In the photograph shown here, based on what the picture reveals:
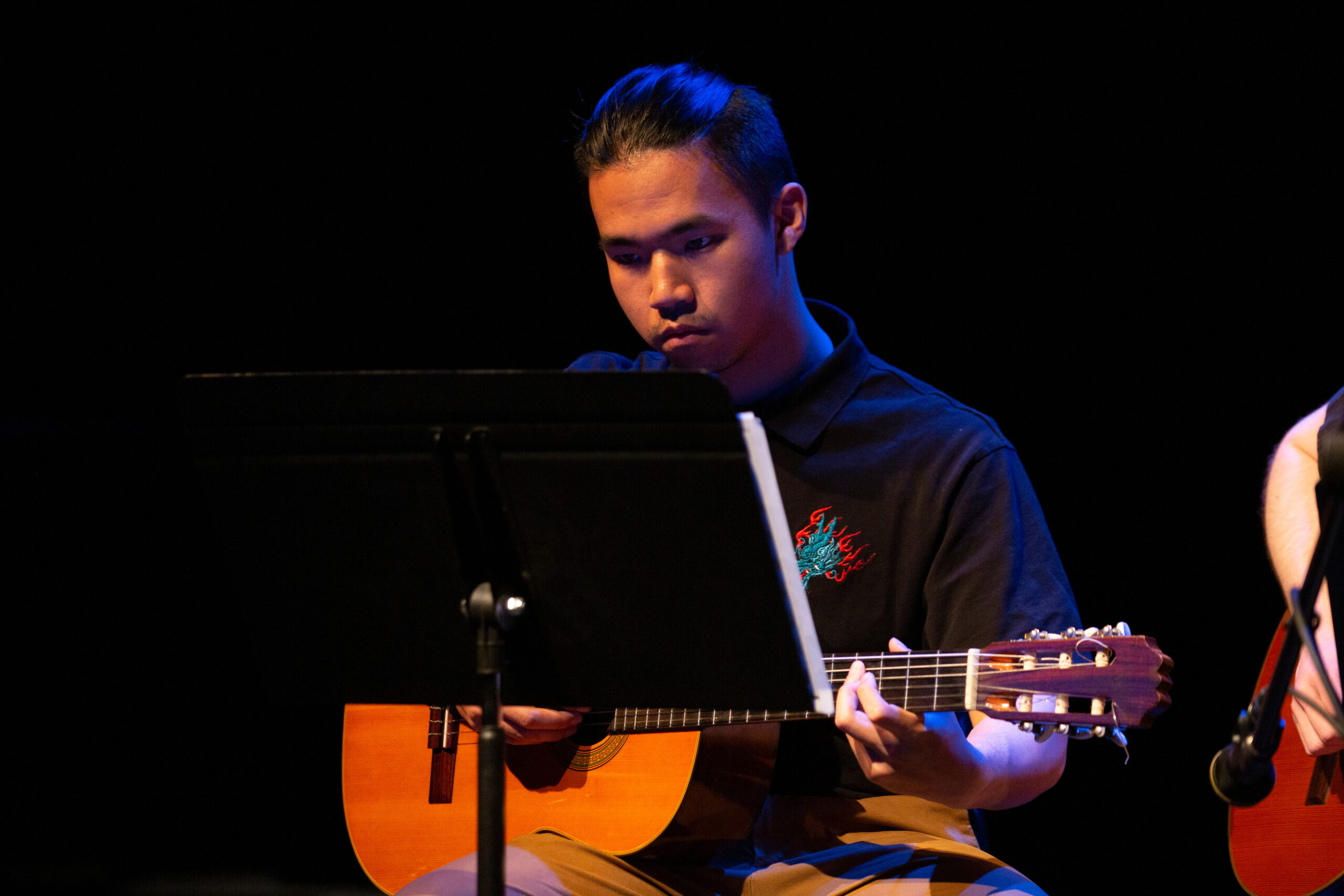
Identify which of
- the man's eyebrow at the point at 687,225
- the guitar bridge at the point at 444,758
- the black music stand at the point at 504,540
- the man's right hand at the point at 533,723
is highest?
the man's eyebrow at the point at 687,225

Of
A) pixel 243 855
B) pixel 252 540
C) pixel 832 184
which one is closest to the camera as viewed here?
pixel 252 540

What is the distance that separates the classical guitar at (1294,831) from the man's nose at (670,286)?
1248 millimetres

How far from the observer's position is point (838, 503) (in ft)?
6.95

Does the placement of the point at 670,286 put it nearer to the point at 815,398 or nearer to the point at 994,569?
the point at 815,398

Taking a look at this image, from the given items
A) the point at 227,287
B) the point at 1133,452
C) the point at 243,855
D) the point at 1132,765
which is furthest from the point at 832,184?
the point at 243,855

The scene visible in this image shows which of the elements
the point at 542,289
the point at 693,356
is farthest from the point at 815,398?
the point at 542,289

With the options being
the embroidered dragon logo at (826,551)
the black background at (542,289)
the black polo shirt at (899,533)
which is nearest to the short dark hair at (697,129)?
the black background at (542,289)

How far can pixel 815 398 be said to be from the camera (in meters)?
2.21

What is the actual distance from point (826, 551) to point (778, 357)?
0.41 m

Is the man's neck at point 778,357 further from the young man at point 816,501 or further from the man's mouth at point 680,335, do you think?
the man's mouth at point 680,335

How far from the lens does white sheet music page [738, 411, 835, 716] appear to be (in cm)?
134

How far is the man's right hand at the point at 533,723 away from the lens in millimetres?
2125

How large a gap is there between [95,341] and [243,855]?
163 cm

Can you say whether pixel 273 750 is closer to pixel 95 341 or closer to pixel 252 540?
pixel 95 341
